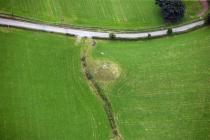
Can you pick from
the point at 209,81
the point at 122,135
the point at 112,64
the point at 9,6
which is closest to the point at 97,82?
the point at 112,64

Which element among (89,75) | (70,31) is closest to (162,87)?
(89,75)

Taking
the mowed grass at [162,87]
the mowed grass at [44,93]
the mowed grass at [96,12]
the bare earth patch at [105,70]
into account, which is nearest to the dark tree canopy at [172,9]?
the mowed grass at [96,12]

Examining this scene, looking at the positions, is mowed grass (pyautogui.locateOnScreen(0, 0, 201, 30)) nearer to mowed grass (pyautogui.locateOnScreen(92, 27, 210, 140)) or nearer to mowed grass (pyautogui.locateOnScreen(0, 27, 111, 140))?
mowed grass (pyautogui.locateOnScreen(92, 27, 210, 140))

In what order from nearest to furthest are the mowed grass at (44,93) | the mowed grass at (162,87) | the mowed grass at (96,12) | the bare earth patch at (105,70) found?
the mowed grass at (44,93) < the mowed grass at (162,87) < the bare earth patch at (105,70) < the mowed grass at (96,12)

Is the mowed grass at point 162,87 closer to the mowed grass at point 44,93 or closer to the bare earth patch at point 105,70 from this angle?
the bare earth patch at point 105,70

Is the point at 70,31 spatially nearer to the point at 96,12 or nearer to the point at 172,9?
the point at 96,12

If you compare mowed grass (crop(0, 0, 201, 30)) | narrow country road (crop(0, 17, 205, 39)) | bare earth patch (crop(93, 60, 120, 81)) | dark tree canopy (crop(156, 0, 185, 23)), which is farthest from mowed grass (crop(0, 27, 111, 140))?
dark tree canopy (crop(156, 0, 185, 23))
